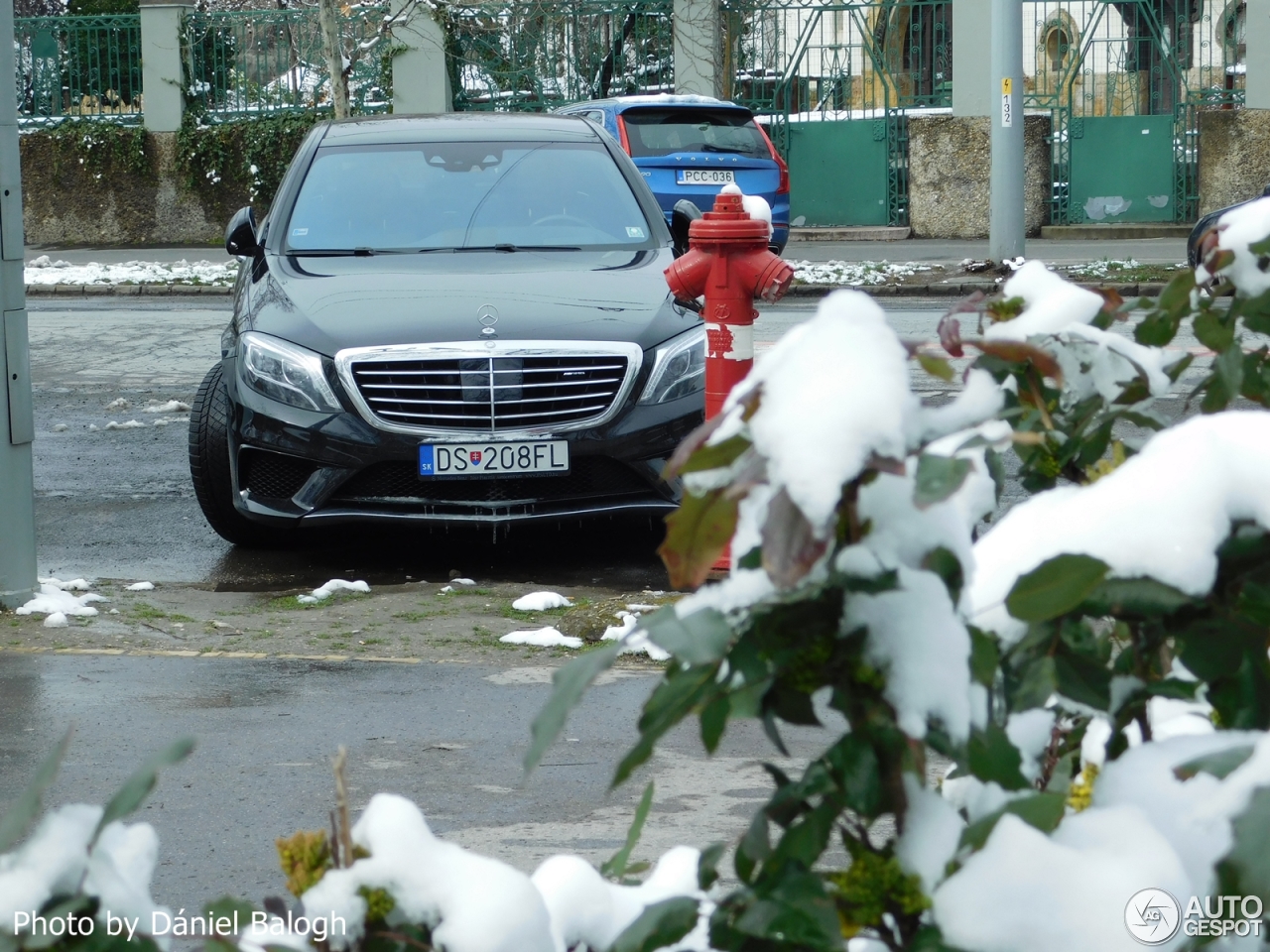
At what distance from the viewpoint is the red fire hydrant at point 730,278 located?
5.61m

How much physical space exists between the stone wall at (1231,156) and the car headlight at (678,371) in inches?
671

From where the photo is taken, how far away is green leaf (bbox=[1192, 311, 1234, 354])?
1.70 meters

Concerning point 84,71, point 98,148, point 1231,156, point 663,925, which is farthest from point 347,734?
point 84,71

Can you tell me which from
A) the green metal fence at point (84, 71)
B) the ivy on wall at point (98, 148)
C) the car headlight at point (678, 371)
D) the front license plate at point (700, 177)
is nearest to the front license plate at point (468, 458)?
the car headlight at point (678, 371)

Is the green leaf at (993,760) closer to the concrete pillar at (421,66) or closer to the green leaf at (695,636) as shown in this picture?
the green leaf at (695,636)

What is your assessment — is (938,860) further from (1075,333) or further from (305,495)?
(305,495)

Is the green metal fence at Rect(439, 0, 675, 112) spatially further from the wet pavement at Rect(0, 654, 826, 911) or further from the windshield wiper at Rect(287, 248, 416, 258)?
the wet pavement at Rect(0, 654, 826, 911)

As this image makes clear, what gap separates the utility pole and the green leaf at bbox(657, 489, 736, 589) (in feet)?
15.1

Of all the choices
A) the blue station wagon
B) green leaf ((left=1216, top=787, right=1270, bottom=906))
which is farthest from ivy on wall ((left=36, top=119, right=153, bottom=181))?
green leaf ((left=1216, top=787, right=1270, bottom=906))

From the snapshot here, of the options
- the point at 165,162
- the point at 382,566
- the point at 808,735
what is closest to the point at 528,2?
the point at 165,162

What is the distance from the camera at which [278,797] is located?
3.70 meters

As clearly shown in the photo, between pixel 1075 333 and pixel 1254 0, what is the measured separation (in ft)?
70.5

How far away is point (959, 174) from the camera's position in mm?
22219

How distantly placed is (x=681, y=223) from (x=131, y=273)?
44.8ft
